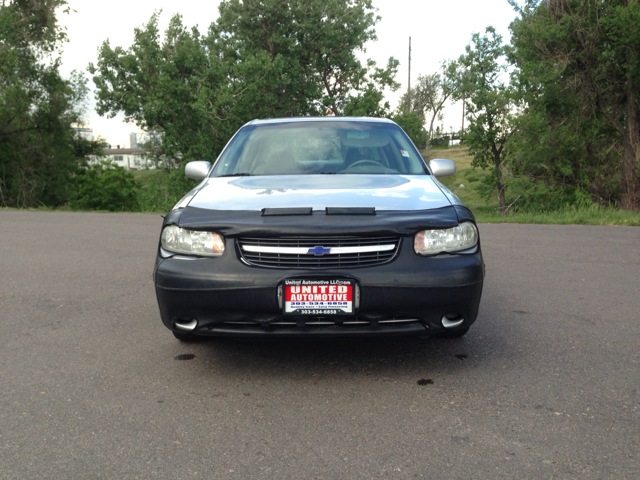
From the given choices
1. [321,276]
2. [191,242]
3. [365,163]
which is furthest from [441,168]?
[191,242]

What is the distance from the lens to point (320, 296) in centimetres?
346

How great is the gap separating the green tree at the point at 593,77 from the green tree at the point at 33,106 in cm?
2667

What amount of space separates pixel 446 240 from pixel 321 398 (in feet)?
3.74

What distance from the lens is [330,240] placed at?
11.6 feet

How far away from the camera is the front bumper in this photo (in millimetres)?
3473

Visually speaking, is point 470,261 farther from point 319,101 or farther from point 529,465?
point 319,101

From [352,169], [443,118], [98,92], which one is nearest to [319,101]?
[98,92]

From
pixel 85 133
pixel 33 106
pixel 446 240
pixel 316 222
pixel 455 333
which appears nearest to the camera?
pixel 316 222

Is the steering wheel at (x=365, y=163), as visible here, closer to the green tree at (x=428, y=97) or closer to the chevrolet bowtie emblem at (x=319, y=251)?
the chevrolet bowtie emblem at (x=319, y=251)

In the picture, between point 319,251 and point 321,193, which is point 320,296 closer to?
point 319,251

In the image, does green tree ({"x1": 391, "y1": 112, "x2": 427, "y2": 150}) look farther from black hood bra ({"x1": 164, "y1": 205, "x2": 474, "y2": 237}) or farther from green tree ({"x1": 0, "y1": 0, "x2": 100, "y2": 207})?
black hood bra ({"x1": 164, "y1": 205, "x2": 474, "y2": 237})

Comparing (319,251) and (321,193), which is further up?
(321,193)

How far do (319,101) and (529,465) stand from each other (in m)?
39.3

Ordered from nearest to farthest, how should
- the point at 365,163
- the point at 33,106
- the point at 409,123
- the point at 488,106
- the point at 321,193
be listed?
1. the point at 321,193
2. the point at 365,163
3. the point at 488,106
4. the point at 33,106
5. the point at 409,123
